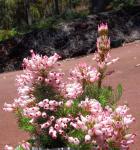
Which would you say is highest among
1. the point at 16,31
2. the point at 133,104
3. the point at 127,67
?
the point at 133,104

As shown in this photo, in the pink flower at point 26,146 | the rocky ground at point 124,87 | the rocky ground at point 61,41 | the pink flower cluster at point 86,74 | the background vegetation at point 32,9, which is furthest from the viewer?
the background vegetation at point 32,9

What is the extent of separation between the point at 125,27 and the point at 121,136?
55.4ft

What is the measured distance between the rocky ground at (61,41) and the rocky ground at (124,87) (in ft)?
2.90

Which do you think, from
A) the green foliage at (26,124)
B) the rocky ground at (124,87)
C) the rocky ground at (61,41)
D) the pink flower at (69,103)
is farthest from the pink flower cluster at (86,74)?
the rocky ground at (61,41)

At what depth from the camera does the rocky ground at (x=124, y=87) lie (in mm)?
9077

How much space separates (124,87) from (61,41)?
7.87 metres

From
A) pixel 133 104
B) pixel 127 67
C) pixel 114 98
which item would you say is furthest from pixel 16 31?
pixel 114 98

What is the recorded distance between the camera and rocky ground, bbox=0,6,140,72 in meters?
19.3

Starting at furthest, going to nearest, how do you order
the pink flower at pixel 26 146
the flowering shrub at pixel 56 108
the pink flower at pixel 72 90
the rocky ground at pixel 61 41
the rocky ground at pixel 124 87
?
the rocky ground at pixel 61 41, the rocky ground at pixel 124 87, the pink flower at pixel 72 90, the pink flower at pixel 26 146, the flowering shrub at pixel 56 108

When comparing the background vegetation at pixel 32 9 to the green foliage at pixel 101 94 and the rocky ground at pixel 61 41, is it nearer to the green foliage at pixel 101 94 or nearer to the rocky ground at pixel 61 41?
the rocky ground at pixel 61 41

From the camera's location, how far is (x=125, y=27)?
20641mm

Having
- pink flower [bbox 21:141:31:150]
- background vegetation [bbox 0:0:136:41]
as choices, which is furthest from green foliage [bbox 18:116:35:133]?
background vegetation [bbox 0:0:136:41]

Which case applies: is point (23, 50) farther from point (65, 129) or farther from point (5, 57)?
point (65, 129)

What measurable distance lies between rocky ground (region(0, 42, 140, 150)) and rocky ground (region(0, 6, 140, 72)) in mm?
884
